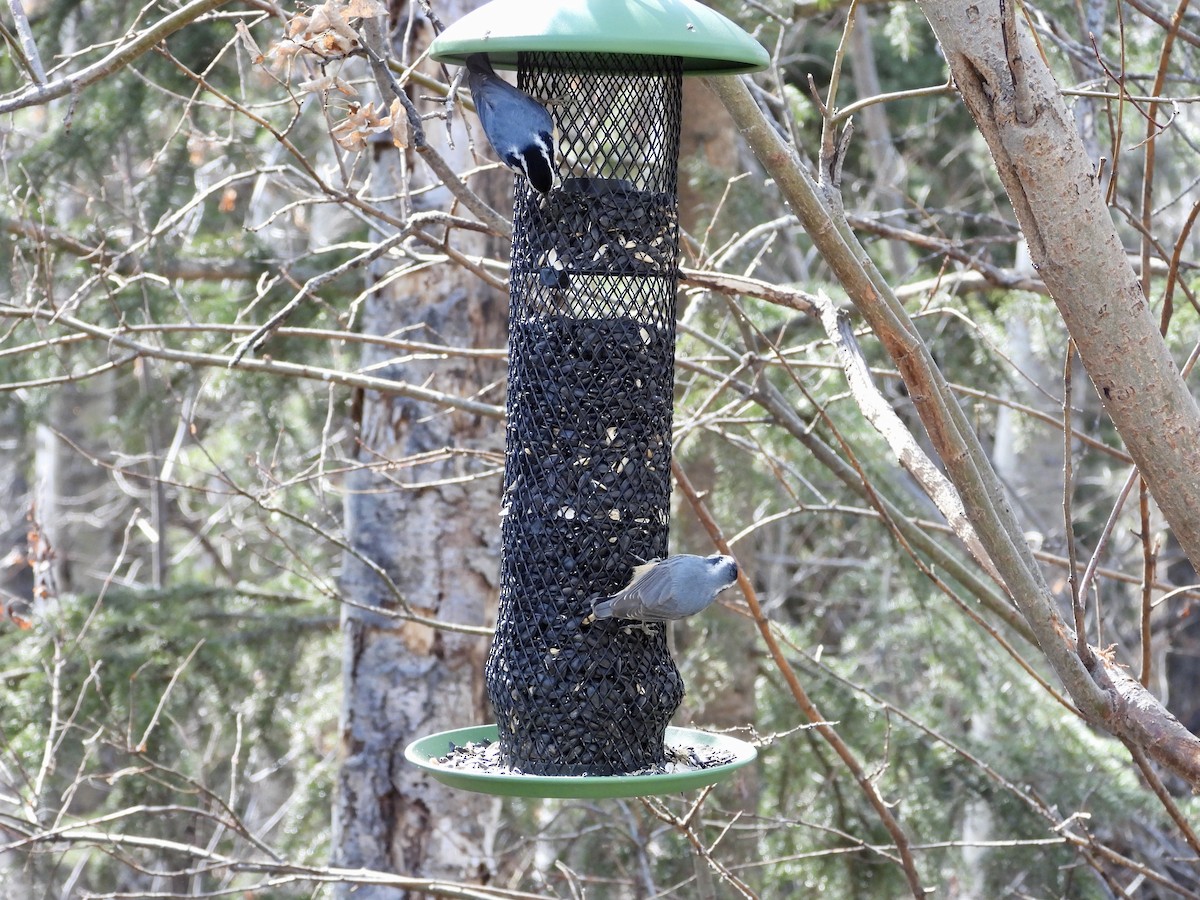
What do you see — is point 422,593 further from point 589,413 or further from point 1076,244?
point 1076,244

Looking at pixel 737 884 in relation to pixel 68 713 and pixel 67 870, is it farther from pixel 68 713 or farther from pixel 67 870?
pixel 67 870

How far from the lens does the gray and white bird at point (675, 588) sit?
220 cm

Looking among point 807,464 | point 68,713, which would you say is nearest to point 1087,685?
point 807,464

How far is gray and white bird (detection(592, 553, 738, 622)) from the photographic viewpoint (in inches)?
86.4

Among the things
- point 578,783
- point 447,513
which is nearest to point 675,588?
point 578,783

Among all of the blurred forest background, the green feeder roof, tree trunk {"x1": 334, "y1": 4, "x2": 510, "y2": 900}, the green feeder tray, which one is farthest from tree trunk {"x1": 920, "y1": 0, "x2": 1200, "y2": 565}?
tree trunk {"x1": 334, "y1": 4, "x2": 510, "y2": 900}

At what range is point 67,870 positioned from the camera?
9.29 meters

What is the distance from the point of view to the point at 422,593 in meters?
4.20

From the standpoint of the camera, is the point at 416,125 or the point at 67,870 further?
the point at 67,870

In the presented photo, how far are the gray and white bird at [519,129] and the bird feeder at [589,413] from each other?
14 centimetres

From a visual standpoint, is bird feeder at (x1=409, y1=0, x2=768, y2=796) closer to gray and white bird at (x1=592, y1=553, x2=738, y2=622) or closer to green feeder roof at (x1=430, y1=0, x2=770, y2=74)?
gray and white bird at (x1=592, y1=553, x2=738, y2=622)

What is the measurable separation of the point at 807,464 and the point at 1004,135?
2.72 meters

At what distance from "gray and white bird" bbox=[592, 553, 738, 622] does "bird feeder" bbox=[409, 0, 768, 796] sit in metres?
0.17

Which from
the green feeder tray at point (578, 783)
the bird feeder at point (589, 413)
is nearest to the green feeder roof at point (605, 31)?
the bird feeder at point (589, 413)
